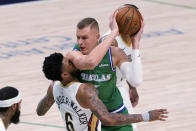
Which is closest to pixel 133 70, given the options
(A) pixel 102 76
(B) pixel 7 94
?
(A) pixel 102 76

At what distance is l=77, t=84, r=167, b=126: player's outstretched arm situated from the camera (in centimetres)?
546

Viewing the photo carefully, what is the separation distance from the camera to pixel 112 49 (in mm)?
5891

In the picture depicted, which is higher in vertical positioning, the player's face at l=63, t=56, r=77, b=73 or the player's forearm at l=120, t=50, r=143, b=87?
the player's face at l=63, t=56, r=77, b=73

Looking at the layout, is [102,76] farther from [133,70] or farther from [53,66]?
[53,66]

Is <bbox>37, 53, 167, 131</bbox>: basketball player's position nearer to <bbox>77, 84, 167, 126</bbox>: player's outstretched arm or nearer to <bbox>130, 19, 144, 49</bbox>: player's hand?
<bbox>77, 84, 167, 126</bbox>: player's outstretched arm

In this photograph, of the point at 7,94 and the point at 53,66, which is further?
the point at 53,66

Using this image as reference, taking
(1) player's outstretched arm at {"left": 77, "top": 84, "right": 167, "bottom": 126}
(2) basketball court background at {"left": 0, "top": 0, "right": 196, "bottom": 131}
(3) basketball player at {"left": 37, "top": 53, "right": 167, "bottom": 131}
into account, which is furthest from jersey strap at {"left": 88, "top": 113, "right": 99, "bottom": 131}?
(2) basketball court background at {"left": 0, "top": 0, "right": 196, "bottom": 131}

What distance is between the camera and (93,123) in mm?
5820

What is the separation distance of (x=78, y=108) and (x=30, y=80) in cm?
471

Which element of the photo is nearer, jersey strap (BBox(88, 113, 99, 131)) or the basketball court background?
jersey strap (BBox(88, 113, 99, 131))

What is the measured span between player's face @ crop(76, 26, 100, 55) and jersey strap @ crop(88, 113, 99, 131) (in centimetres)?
63

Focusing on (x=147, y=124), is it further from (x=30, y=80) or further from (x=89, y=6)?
(x=89, y=6)

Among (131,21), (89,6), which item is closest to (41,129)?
(131,21)

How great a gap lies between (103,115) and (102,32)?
23.6 ft
